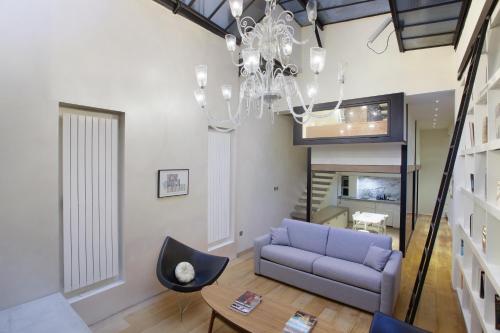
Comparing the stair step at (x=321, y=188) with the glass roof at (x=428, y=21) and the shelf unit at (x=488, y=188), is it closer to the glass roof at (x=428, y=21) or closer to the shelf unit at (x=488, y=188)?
the glass roof at (x=428, y=21)

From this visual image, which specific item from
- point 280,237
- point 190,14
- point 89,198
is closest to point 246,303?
point 280,237

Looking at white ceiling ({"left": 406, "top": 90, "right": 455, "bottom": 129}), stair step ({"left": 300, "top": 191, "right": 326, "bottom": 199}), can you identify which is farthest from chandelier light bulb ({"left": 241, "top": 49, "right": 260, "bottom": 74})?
stair step ({"left": 300, "top": 191, "right": 326, "bottom": 199})

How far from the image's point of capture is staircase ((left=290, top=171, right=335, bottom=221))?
721 cm

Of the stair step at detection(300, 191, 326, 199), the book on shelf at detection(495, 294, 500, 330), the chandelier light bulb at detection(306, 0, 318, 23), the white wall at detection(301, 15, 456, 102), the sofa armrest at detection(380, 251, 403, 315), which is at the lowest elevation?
the sofa armrest at detection(380, 251, 403, 315)

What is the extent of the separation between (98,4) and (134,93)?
105cm

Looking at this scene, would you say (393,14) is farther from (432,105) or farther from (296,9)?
(432,105)

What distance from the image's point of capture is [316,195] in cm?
775

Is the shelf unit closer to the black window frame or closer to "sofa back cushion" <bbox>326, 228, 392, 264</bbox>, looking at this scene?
"sofa back cushion" <bbox>326, 228, 392, 264</bbox>

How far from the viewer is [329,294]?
3.66m

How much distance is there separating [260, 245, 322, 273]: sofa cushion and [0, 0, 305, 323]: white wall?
1132 millimetres

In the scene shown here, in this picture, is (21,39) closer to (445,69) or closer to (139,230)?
(139,230)

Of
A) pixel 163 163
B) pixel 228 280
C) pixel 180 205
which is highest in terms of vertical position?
pixel 163 163

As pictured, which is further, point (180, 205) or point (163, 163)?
point (180, 205)

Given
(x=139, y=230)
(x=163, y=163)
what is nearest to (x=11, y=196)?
(x=139, y=230)
